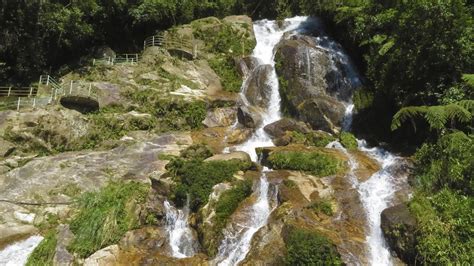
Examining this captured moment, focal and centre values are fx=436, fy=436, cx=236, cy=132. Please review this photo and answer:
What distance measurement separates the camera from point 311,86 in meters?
24.3

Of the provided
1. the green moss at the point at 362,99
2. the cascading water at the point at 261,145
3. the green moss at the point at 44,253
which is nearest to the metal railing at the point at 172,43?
the cascading water at the point at 261,145

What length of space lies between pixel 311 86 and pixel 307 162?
800 cm

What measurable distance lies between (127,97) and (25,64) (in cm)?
780

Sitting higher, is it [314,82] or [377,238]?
[314,82]

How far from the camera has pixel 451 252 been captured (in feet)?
36.8

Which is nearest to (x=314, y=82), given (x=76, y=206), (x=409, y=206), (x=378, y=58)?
(x=378, y=58)

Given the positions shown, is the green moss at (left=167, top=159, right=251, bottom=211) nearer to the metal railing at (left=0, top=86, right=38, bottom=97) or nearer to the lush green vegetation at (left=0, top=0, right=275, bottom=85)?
the metal railing at (left=0, top=86, right=38, bottom=97)

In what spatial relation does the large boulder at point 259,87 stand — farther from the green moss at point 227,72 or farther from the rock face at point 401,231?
the rock face at point 401,231

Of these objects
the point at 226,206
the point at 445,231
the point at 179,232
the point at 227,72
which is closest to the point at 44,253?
the point at 179,232

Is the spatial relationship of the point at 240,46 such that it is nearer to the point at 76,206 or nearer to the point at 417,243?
the point at 76,206

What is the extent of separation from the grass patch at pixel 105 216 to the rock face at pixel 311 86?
1021 cm

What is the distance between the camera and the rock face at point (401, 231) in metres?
12.1

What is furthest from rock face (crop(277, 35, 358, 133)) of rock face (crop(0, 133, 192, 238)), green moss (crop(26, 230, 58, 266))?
green moss (crop(26, 230, 58, 266))

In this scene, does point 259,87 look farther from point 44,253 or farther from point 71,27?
point 44,253
